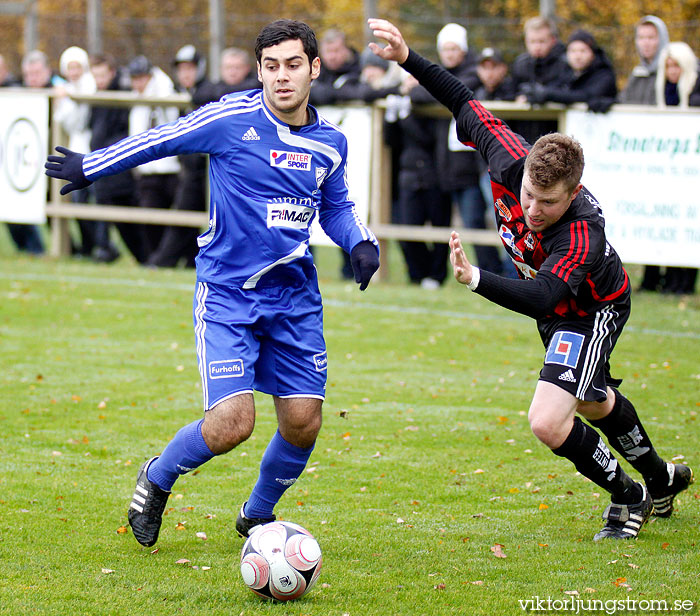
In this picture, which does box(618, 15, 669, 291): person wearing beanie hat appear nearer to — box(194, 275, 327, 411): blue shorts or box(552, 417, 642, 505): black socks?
box(552, 417, 642, 505): black socks

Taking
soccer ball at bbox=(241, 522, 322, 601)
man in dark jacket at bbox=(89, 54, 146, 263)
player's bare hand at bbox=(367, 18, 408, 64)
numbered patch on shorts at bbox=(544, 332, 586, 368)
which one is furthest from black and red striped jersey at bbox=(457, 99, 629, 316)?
man in dark jacket at bbox=(89, 54, 146, 263)

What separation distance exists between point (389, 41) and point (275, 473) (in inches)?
85.1

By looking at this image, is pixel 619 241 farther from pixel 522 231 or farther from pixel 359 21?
pixel 359 21

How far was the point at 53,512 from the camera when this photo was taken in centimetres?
549

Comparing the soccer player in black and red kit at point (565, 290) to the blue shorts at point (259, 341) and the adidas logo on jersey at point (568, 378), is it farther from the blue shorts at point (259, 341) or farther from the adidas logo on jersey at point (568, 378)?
the blue shorts at point (259, 341)

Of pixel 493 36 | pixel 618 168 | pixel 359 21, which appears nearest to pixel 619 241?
pixel 618 168

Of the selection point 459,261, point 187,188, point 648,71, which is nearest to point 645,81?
point 648,71

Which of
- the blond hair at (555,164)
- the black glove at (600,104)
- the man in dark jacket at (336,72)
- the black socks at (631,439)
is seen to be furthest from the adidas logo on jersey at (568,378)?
the man in dark jacket at (336,72)

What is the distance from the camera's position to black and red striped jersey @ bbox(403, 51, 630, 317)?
4898 mm

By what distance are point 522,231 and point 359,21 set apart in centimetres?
1937

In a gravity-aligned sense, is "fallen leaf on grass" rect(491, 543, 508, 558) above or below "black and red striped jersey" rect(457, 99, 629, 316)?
below

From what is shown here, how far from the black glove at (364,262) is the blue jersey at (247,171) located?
24 centimetres

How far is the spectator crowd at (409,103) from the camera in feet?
38.5

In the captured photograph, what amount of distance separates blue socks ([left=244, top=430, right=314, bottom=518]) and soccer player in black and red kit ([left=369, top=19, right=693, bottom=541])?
109 centimetres
